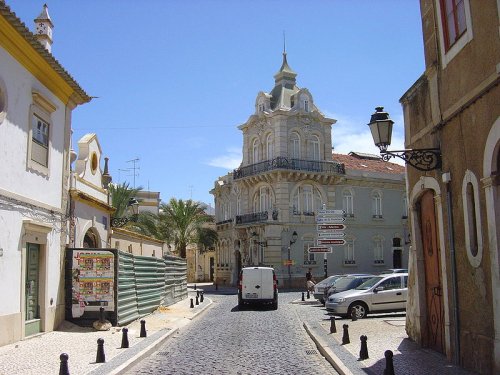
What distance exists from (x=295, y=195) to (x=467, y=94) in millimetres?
34235

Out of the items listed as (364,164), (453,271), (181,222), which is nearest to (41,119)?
(453,271)

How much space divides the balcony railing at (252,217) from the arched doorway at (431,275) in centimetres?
3089

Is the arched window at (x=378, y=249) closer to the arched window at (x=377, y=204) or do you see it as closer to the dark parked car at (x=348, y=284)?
the arched window at (x=377, y=204)

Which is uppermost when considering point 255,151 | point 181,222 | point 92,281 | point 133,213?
point 255,151

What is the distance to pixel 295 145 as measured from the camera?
43.5 metres

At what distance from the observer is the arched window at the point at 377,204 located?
46.2 m

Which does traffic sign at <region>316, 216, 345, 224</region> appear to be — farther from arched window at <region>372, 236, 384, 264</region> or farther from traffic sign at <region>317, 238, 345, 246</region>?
arched window at <region>372, 236, 384, 264</region>

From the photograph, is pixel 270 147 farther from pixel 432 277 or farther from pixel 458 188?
pixel 458 188

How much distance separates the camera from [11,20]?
1178 centimetres

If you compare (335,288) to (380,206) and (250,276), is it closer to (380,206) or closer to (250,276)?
(250,276)

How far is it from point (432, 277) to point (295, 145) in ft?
107

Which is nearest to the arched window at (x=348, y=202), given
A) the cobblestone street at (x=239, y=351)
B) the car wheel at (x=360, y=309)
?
the cobblestone street at (x=239, y=351)

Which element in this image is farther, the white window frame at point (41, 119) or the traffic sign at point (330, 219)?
the traffic sign at point (330, 219)

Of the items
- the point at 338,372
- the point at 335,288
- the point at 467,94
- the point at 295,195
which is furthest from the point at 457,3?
the point at 295,195
